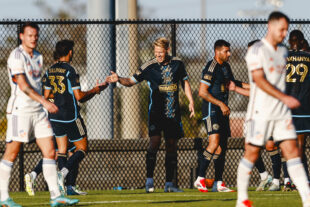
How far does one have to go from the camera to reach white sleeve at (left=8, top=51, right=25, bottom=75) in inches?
305

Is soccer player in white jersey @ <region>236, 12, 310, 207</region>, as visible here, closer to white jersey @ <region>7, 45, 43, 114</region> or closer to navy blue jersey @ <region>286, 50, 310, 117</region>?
white jersey @ <region>7, 45, 43, 114</region>

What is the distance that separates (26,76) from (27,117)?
46cm

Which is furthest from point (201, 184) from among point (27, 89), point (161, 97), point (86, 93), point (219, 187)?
point (27, 89)

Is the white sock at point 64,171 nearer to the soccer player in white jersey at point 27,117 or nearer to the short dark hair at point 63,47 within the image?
the short dark hair at point 63,47

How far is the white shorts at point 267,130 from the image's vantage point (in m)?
6.96

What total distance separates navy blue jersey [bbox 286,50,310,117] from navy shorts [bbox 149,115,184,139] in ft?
5.88

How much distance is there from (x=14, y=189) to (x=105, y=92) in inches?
98.3

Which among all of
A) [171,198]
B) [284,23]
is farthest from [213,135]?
[284,23]

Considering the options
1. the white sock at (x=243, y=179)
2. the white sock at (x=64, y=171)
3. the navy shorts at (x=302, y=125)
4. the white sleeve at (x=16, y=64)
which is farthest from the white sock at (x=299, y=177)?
the white sock at (x=64, y=171)

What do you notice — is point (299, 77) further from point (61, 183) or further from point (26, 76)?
point (26, 76)

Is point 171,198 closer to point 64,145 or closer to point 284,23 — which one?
point 64,145

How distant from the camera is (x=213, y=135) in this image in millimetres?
10820

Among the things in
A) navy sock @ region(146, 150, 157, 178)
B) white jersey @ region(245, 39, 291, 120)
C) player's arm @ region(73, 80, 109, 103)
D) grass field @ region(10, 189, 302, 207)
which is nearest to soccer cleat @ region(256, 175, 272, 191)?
grass field @ region(10, 189, 302, 207)

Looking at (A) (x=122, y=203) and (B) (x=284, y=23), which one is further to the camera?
(A) (x=122, y=203)
